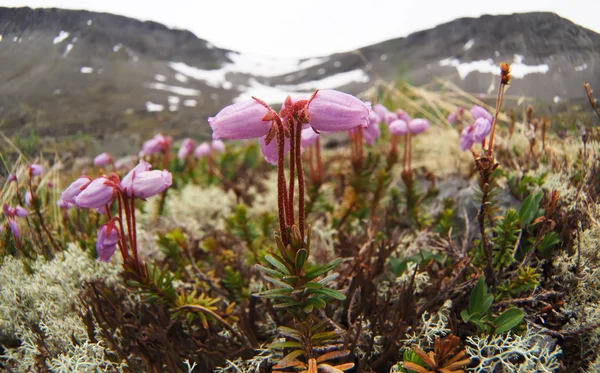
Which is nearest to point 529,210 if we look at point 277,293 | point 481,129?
point 481,129

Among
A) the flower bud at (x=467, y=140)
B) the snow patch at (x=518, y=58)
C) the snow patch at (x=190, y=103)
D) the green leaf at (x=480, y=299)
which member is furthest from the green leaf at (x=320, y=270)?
the snow patch at (x=190, y=103)

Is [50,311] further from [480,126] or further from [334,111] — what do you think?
[480,126]

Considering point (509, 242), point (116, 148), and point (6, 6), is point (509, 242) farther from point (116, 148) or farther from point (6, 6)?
point (116, 148)

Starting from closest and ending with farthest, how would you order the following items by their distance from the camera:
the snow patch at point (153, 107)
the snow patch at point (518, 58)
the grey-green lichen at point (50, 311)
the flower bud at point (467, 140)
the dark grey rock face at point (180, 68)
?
the grey-green lichen at point (50, 311)
the flower bud at point (467, 140)
the dark grey rock face at point (180, 68)
the snow patch at point (518, 58)
the snow patch at point (153, 107)

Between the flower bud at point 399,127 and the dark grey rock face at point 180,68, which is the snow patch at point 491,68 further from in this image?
the flower bud at point 399,127

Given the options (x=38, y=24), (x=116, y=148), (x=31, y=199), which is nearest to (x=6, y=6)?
(x=38, y=24)
